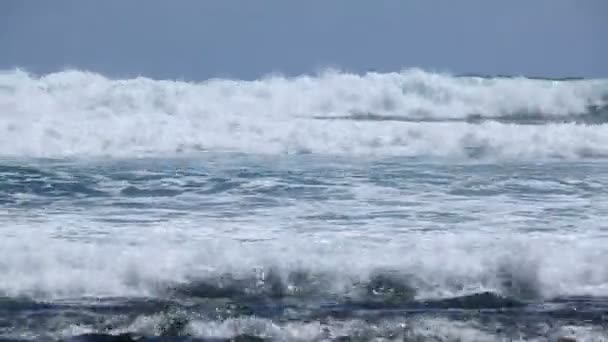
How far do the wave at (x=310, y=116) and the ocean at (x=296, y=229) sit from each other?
8cm

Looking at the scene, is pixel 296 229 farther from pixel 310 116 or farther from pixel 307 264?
pixel 310 116

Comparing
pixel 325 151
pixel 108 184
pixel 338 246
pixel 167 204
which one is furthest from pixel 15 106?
pixel 338 246

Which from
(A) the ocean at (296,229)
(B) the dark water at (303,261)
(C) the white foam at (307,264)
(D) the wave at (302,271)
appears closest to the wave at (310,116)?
(A) the ocean at (296,229)

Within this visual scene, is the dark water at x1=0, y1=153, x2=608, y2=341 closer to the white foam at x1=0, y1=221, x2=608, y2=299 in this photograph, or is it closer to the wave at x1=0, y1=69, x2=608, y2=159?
the white foam at x1=0, y1=221, x2=608, y2=299

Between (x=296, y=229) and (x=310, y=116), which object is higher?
(x=310, y=116)

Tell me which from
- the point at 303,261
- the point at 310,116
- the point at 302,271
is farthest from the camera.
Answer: the point at 310,116

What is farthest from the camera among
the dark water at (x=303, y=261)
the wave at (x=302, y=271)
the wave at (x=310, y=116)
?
the wave at (x=310, y=116)

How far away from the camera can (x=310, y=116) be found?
55.4 ft

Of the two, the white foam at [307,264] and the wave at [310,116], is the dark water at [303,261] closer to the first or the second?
the white foam at [307,264]

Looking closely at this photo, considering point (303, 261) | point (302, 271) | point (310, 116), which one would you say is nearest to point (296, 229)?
point (303, 261)

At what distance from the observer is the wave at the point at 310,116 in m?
13.0

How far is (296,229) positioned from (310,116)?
9.93m

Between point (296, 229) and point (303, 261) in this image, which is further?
point (296, 229)

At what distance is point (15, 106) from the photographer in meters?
16.0
